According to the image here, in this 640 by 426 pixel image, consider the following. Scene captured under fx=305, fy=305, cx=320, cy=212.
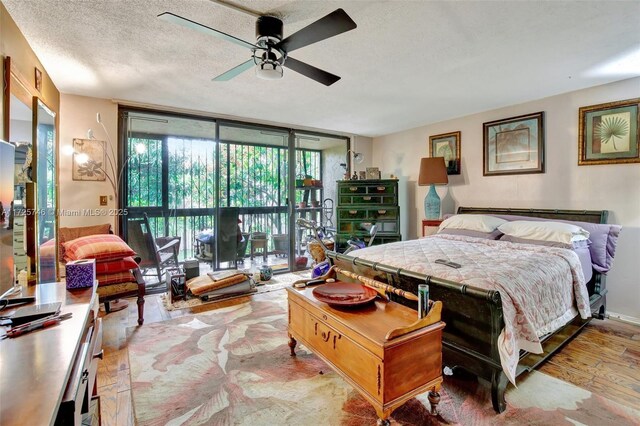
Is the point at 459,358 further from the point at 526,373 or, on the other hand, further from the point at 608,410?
the point at 608,410

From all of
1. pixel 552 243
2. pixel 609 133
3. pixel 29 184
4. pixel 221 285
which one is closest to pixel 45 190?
pixel 29 184

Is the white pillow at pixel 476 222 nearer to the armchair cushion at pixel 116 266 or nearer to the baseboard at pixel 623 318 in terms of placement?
the baseboard at pixel 623 318

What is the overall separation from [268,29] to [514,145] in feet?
11.4

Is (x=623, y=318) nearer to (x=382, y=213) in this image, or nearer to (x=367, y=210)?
(x=382, y=213)

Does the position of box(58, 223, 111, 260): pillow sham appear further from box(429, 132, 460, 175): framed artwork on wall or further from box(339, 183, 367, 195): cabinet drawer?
box(429, 132, 460, 175): framed artwork on wall

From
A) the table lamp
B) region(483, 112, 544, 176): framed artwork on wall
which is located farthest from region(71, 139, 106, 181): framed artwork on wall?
region(483, 112, 544, 176): framed artwork on wall

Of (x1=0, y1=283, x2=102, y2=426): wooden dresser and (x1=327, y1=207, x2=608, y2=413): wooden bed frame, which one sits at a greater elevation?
(x1=0, y1=283, x2=102, y2=426): wooden dresser

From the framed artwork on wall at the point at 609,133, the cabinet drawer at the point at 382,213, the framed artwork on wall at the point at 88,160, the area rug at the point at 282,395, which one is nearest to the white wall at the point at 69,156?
the framed artwork on wall at the point at 88,160

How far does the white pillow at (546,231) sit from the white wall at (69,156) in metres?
4.71

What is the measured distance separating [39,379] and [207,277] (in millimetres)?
3105

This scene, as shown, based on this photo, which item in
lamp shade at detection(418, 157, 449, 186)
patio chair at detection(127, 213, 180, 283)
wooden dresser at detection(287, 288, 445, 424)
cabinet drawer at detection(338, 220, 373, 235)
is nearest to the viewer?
wooden dresser at detection(287, 288, 445, 424)

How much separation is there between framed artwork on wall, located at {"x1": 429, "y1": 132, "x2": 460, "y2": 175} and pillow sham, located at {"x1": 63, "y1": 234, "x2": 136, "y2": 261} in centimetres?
435

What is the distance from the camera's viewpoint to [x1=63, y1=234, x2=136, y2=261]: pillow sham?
284 cm

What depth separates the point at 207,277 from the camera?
392 centimetres
